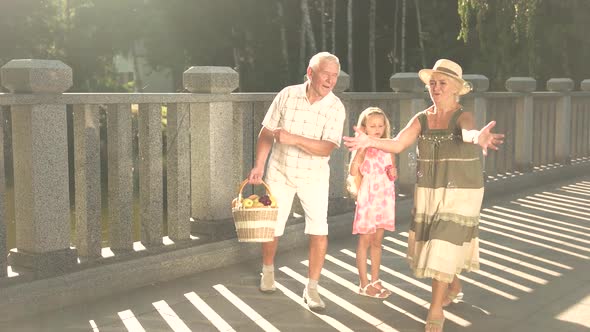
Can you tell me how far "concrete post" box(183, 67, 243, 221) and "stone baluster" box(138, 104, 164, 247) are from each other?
51 cm

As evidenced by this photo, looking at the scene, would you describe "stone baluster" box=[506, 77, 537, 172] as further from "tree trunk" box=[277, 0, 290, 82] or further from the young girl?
"tree trunk" box=[277, 0, 290, 82]

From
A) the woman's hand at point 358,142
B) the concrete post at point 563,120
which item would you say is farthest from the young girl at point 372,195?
the concrete post at point 563,120

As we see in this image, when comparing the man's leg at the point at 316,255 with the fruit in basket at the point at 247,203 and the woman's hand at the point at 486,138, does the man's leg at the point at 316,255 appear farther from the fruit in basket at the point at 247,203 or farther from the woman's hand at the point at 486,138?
the woman's hand at the point at 486,138

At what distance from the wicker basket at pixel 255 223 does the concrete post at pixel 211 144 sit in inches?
56.4

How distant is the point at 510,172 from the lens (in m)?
13.1

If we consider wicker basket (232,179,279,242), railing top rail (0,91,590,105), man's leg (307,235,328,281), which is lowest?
man's leg (307,235,328,281)

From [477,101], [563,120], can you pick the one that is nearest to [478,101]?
[477,101]

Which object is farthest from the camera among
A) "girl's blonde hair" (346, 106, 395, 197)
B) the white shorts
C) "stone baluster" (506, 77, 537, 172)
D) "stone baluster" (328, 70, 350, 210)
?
"stone baluster" (506, 77, 537, 172)

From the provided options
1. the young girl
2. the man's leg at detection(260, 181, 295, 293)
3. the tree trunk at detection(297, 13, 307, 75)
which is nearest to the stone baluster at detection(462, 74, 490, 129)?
the young girl

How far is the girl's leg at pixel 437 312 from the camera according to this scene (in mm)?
5535

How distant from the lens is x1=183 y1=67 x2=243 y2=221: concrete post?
752 centimetres

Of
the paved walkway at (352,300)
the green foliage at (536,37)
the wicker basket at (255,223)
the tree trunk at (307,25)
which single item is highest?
the tree trunk at (307,25)

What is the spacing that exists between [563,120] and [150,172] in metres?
9.23

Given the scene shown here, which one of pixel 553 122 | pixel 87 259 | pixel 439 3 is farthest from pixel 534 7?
pixel 439 3
